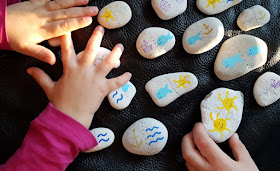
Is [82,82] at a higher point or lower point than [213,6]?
lower

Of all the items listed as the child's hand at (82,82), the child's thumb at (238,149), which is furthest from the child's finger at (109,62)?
the child's thumb at (238,149)

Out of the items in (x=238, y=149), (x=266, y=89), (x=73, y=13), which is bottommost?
(x=238, y=149)

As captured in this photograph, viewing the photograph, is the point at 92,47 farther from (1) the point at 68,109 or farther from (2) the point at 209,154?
(2) the point at 209,154

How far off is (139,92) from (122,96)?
4 centimetres

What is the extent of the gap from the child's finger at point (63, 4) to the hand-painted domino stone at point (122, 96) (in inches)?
8.1

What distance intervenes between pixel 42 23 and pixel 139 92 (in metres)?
0.26

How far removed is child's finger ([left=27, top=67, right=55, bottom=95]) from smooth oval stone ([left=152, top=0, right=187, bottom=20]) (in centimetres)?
28

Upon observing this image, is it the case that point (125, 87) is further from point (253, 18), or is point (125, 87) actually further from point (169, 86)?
point (253, 18)

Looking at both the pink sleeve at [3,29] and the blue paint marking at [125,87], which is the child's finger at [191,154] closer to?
the blue paint marking at [125,87]

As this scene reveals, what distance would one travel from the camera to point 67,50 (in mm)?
798

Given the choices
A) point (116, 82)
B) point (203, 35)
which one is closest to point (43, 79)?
point (116, 82)

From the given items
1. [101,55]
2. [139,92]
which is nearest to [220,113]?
[139,92]

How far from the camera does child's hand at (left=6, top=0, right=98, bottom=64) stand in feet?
2.61

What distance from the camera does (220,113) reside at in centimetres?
83
